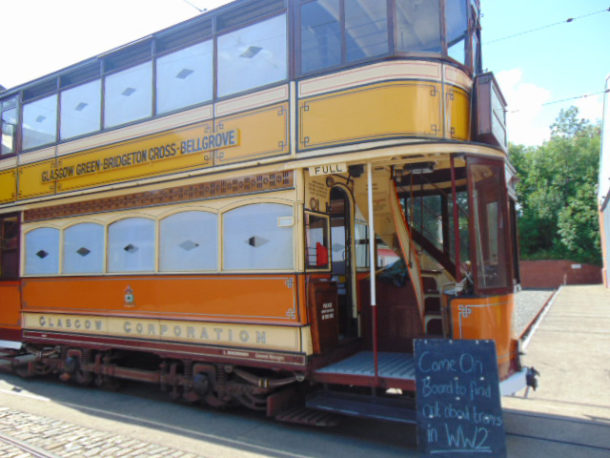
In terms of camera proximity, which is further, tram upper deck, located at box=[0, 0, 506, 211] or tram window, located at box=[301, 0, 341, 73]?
tram window, located at box=[301, 0, 341, 73]

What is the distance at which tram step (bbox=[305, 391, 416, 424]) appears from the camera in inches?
184

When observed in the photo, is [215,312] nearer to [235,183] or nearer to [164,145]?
[235,183]

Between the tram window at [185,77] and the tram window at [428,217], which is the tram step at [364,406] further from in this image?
the tram window at [185,77]

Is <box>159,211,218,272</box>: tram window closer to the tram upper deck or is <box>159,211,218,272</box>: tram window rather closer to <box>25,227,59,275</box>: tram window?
the tram upper deck

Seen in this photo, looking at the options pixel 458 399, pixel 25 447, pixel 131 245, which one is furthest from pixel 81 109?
pixel 458 399

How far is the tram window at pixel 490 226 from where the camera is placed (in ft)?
16.3

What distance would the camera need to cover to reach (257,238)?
5582mm

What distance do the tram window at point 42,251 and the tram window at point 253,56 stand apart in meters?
3.94

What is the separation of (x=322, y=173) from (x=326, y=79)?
1.09m

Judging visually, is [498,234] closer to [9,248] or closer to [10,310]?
[10,310]

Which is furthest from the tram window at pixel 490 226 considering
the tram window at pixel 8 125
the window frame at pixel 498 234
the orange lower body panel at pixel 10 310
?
the tram window at pixel 8 125

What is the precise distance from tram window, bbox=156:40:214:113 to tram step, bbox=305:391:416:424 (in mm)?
4008

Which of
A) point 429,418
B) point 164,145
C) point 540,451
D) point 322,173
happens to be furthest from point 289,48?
point 540,451

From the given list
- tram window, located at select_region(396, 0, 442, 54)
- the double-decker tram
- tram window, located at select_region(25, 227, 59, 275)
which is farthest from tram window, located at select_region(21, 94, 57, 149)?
tram window, located at select_region(396, 0, 442, 54)
